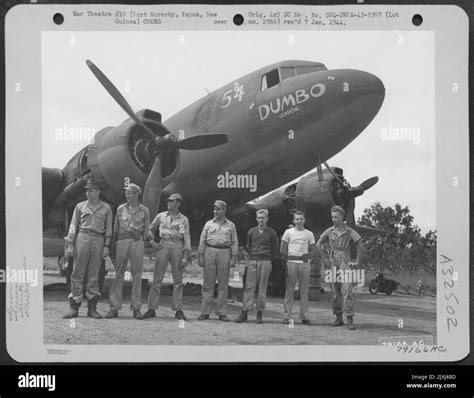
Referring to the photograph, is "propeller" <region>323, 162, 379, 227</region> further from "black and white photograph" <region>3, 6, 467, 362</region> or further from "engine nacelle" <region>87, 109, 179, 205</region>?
"engine nacelle" <region>87, 109, 179, 205</region>

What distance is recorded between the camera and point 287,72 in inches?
275

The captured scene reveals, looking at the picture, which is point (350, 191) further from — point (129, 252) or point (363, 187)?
point (129, 252)

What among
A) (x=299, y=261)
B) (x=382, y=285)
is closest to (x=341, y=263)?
(x=299, y=261)

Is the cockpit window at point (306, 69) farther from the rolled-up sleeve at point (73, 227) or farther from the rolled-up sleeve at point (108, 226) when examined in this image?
the rolled-up sleeve at point (73, 227)

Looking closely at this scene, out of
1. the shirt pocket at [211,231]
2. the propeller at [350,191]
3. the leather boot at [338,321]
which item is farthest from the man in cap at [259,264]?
the propeller at [350,191]

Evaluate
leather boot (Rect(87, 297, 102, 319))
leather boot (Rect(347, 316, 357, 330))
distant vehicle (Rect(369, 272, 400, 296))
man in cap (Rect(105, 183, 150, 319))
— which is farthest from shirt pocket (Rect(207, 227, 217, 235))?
distant vehicle (Rect(369, 272, 400, 296))

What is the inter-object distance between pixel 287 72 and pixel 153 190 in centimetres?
211

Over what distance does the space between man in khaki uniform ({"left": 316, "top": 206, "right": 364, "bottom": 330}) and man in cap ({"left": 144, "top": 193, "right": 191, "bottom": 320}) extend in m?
1.54

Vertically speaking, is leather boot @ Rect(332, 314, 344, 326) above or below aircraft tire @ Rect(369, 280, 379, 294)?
below

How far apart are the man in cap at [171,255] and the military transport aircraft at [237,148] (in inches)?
9.4

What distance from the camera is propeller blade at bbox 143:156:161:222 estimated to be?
6.83 metres

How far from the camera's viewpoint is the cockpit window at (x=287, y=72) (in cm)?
695

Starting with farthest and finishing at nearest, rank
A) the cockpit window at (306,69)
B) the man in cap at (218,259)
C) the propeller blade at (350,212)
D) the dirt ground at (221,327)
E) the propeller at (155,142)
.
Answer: the propeller blade at (350,212)
the cockpit window at (306,69)
the propeller at (155,142)
the man in cap at (218,259)
the dirt ground at (221,327)

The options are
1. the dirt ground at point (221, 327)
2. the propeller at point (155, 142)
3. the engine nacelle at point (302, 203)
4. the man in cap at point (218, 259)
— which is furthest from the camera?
the engine nacelle at point (302, 203)
